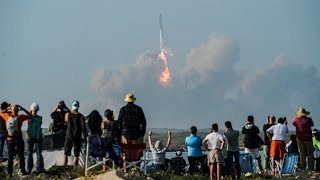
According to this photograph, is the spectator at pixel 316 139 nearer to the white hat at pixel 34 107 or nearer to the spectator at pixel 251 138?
the spectator at pixel 251 138

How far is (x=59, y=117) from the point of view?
746 inches

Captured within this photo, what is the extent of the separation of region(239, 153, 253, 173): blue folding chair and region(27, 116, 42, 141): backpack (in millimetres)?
6500

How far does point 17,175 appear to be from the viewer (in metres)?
17.4

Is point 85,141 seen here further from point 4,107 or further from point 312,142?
point 312,142

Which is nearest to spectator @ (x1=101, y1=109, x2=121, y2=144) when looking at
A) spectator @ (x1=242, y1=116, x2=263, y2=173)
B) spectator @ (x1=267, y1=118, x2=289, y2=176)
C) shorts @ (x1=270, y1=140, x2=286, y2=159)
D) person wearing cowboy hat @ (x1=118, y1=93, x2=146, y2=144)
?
person wearing cowboy hat @ (x1=118, y1=93, x2=146, y2=144)

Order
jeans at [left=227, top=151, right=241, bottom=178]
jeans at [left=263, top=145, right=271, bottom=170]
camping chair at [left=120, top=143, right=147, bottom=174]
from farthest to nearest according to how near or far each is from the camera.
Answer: jeans at [left=263, top=145, right=271, bottom=170], jeans at [left=227, top=151, right=241, bottom=178], camping chair at [left=120, top=143, right=147, bottom=174]

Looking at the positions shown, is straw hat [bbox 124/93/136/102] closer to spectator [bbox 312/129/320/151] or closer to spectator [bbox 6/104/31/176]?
spectator [bbox 6/104/31/176]

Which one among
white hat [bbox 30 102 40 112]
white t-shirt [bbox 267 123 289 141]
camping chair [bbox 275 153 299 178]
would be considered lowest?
camping chair [bbox 275 153 299 178]

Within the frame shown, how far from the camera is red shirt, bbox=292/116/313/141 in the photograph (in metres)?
20.5

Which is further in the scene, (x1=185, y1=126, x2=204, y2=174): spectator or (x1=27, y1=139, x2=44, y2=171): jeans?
(x1=185, y1=126, x2=204, y2=174): spectator

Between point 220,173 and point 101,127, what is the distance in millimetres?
3618

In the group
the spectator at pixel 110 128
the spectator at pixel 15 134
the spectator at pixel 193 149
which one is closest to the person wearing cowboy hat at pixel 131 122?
the spectator at pixel 110 128

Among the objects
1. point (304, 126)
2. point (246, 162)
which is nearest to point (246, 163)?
point (246, 162)

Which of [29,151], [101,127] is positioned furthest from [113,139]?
[29,151]
